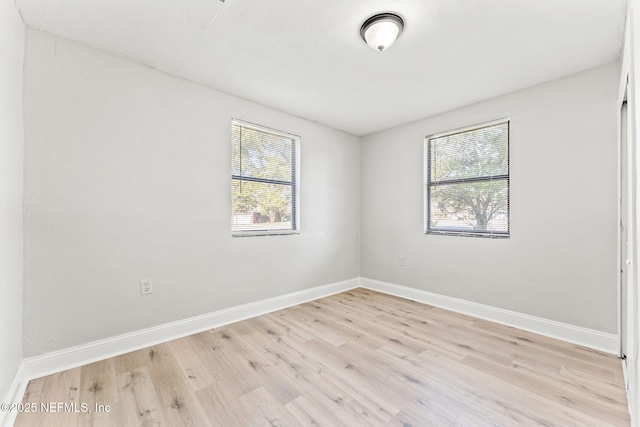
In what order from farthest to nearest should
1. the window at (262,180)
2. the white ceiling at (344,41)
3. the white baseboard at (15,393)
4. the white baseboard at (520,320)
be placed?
the window at (262,180) < the white baseboard at (520,320) < the white ceiling at (344,41) < the white baseboard at (15,393)

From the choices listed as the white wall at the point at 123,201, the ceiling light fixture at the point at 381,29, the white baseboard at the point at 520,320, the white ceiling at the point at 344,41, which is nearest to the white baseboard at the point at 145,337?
the white wall at the point at 123,201

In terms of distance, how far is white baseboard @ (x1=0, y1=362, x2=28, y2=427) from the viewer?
1395 mm

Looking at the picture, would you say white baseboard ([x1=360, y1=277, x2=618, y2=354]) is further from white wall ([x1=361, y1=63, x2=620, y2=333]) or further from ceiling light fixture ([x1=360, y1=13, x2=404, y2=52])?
ceiling light fixture ([x1=360, y1=13, x2=404, y2=52])

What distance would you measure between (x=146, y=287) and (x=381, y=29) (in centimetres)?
262

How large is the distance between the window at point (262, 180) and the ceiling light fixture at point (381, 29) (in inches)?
64.0

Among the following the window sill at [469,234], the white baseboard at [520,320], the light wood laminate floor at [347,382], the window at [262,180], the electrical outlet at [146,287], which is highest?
the window at [262,180]

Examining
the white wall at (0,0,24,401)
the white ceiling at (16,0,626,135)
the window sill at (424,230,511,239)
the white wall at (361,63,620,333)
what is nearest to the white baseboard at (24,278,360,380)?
the white wall at (0,0,24,401)

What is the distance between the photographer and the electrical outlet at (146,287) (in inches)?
90.7

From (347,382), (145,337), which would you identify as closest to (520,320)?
(347,382)

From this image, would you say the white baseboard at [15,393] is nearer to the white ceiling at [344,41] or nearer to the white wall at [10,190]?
the white wall at [10,190]

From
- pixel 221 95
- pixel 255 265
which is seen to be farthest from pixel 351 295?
pixel 221 95

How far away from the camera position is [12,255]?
1599mm

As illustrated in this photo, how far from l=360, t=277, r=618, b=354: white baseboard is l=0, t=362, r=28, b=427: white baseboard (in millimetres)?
3483

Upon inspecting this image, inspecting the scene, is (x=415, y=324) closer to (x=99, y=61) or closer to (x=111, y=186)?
(x=111, y=186)
